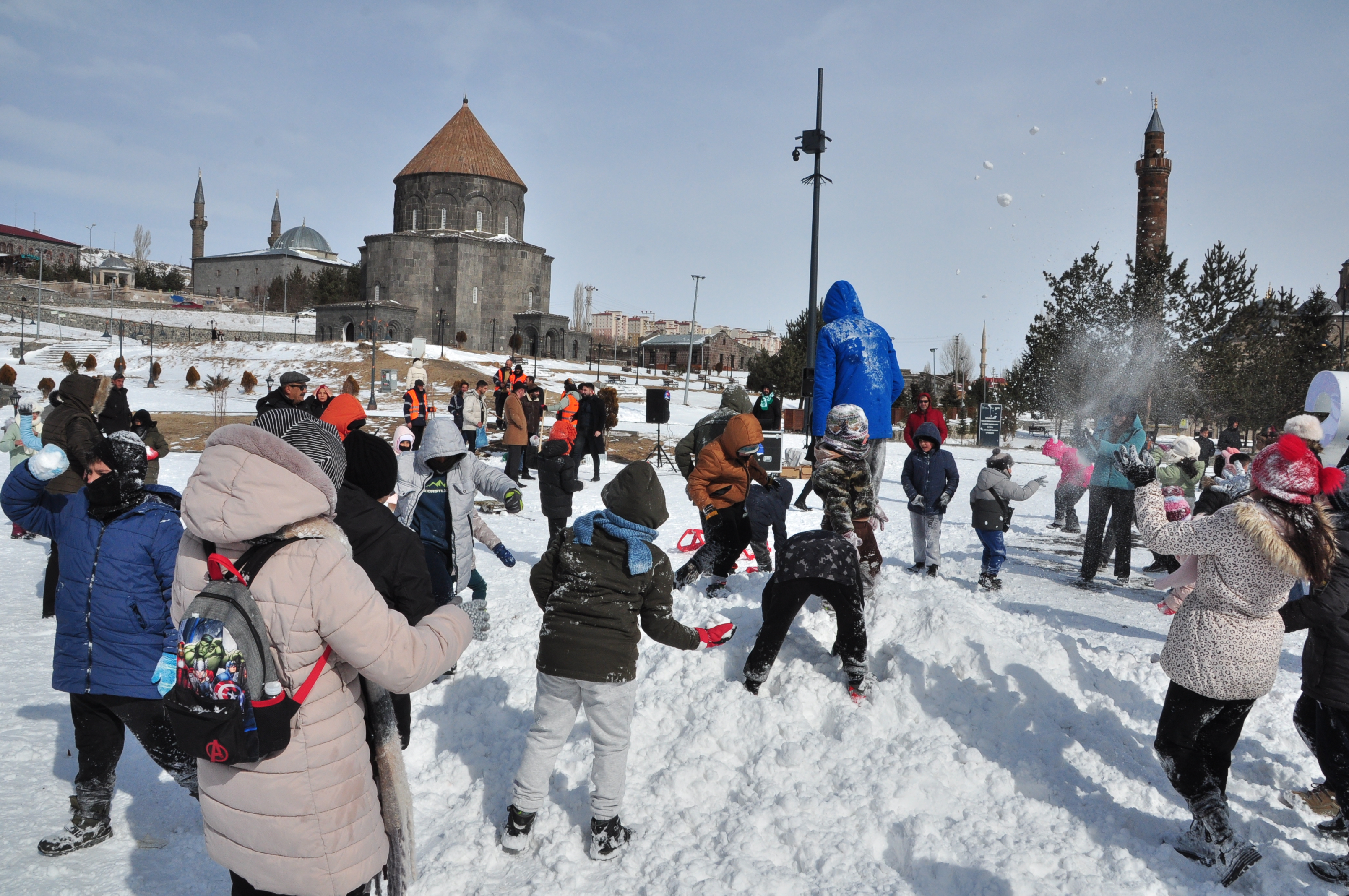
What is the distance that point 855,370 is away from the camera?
667cm

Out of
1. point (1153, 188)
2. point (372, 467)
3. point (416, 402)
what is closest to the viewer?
point (372, 467)

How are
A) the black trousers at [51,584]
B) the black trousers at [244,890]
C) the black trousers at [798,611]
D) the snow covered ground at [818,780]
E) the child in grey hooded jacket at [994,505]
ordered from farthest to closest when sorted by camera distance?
the child in grey hooded jacket at [994,505] → the black trousers at [51,584] → the black trousers at [798,611] → the snow covered ground at [818,780] → the black trousers at [244,890]

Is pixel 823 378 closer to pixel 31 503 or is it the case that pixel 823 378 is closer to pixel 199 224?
pixel 31 503

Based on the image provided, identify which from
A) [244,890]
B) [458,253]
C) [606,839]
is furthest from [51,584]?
[458,253]

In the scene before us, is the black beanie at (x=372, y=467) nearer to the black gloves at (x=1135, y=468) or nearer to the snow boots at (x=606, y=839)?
the snow boots at (x=606, y=839)

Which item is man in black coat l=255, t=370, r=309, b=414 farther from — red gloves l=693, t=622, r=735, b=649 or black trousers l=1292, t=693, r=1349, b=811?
black trousers l=1292, t=693, r=1349, b=811

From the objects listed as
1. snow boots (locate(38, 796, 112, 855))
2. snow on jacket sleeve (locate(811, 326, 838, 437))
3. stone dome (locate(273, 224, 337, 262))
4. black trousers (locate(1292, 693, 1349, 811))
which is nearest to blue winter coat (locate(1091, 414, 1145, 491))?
snow on jacket sleeve (locate(811, 326, 838, 437))

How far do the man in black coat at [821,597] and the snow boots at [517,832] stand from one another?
156 cm

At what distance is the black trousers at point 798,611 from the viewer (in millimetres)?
4551

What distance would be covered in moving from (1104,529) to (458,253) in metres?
60.9

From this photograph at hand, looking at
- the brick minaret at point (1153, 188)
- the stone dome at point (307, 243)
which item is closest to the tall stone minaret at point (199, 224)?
the stone dome at point (307, 243)

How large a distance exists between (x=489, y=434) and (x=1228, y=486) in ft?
64.8

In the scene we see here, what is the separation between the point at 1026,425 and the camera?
5122 cm

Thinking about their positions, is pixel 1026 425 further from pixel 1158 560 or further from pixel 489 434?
pixel 1158 560
